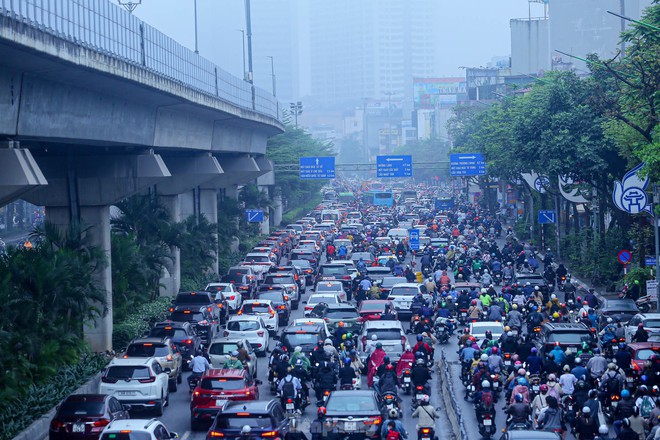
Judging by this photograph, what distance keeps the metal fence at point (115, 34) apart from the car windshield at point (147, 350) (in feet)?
22.1

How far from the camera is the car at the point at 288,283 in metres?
43.7

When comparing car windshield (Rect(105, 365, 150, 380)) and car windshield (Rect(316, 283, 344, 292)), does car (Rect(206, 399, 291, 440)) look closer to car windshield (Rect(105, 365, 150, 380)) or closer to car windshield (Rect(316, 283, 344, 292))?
car windshield (Rect(105, 365, 150, 380))

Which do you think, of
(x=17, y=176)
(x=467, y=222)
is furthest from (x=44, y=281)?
(x=467, y=222)

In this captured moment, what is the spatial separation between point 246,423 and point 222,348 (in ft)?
31.4

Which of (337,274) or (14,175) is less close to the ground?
(14,175)

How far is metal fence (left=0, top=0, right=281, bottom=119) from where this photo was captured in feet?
73.1

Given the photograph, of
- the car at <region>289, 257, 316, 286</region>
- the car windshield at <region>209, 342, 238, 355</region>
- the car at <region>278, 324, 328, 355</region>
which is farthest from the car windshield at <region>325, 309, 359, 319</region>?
the car at <region>289, 257, 316, 286</region>

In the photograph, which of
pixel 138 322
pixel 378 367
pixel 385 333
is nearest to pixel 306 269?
pixel 138 322

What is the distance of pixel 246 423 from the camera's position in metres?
17.8

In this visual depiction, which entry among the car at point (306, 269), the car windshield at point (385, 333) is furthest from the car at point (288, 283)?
the car windshield at point (385, 333)

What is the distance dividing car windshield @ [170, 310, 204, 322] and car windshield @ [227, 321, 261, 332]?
241 cm

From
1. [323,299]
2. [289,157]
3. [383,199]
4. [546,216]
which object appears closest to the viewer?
[323,299]

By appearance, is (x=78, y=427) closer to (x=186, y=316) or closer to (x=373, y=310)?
(x=186, y=316)

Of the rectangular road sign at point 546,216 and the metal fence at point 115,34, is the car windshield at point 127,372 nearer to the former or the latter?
the metal fence at point 115,34
